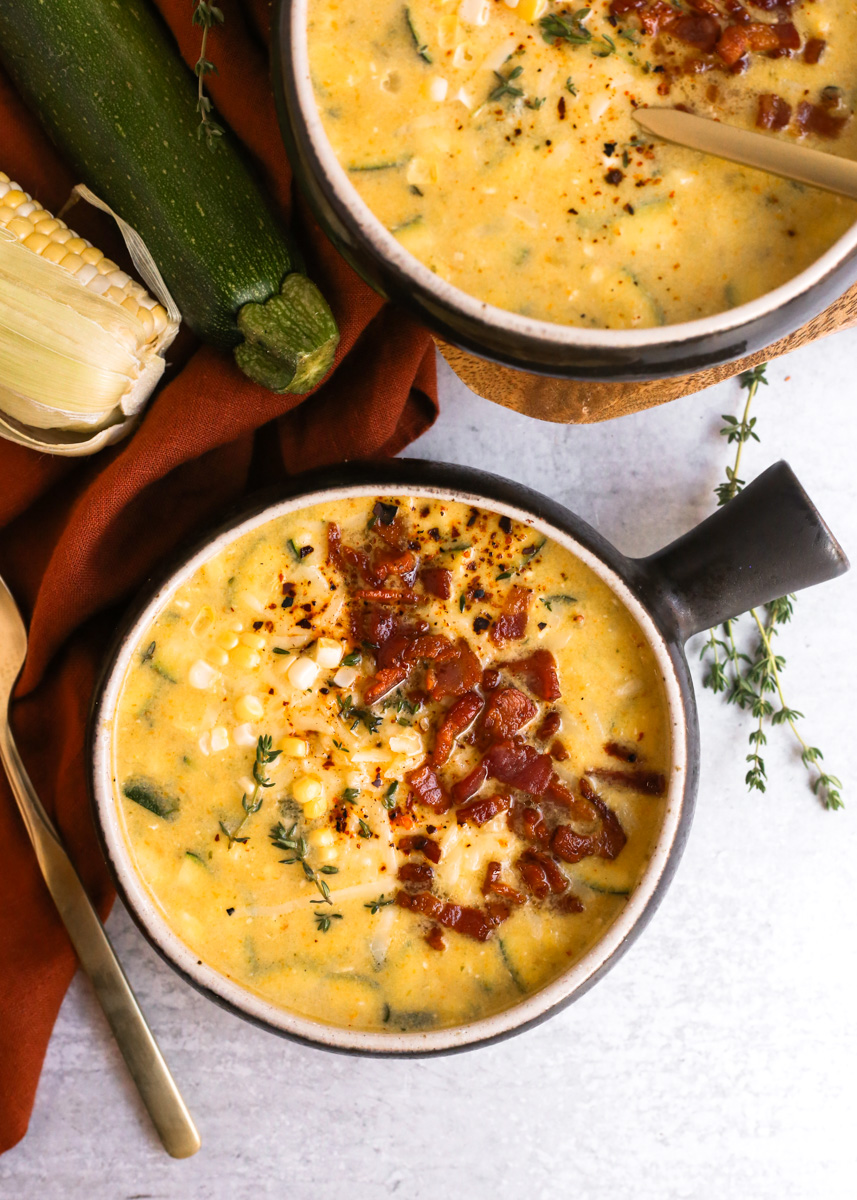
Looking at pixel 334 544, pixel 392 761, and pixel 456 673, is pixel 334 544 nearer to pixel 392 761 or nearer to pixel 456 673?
pixel 456 673

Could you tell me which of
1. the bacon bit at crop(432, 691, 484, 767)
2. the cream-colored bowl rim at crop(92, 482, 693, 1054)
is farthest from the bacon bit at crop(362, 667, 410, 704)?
the cream-colored bowl rim at crop(92, 482, 693, 1054)

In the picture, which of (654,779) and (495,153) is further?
(654,779)

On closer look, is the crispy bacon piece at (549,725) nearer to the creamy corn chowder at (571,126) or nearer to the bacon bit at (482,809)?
the bacon bit at (482,809)

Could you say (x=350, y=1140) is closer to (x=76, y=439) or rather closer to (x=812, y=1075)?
(x=812, y=1075)

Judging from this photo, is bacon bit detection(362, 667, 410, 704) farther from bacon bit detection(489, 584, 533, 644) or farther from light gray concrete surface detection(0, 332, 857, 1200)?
light gray concrete surface detection(0, 332, 857, 1200)

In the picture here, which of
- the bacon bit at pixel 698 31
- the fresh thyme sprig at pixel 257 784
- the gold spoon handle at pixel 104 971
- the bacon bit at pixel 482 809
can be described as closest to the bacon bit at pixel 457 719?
the bacon bit at pixel 482 809

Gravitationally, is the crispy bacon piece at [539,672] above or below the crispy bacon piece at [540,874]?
above

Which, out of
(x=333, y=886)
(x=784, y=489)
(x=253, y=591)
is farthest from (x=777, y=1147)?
(x=253, y=591)
